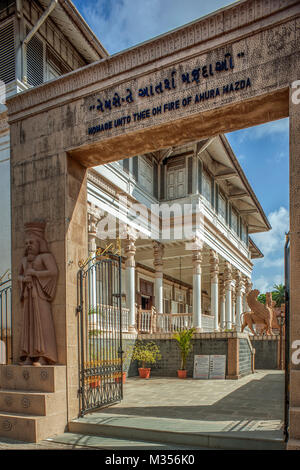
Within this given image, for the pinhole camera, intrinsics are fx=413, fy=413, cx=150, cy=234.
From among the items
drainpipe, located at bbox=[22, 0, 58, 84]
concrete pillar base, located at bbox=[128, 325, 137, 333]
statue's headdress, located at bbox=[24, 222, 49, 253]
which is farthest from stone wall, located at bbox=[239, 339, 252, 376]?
drainpipe, located at bbox=[22, 0, 58, 84]

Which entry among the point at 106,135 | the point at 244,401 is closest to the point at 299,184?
the point at 106,135

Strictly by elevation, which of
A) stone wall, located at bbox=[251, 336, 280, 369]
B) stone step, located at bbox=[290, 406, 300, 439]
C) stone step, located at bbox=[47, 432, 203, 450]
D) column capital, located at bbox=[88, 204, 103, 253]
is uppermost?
column capital, located at bbox=[88, 204, 103, 253]

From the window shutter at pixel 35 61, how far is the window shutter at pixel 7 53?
16.7 inches

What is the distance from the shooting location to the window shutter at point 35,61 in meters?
11.8

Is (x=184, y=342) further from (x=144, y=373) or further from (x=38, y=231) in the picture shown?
(x=38, y=231)

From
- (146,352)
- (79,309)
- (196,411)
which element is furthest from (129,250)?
(196,411)

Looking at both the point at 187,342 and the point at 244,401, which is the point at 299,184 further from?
the point at 187,342

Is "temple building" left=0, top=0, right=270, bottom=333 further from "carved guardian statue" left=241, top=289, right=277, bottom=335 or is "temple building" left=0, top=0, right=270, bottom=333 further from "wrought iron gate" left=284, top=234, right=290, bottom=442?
"wrought iron gate" left=284, top=234, right=290, bottom=442

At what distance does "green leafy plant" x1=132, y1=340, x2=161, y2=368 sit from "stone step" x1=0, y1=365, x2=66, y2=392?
23.7 feet

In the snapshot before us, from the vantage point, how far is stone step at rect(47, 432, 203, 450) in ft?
17.1

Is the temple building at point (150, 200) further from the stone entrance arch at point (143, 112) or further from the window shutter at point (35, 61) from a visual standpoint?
the stone entrance arch at point (143, 112)

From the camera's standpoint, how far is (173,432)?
5.35 metres

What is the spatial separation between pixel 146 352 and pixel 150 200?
620 cm

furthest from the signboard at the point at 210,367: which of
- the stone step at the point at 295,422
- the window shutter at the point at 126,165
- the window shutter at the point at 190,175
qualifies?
the stone step at the point at 295,422
